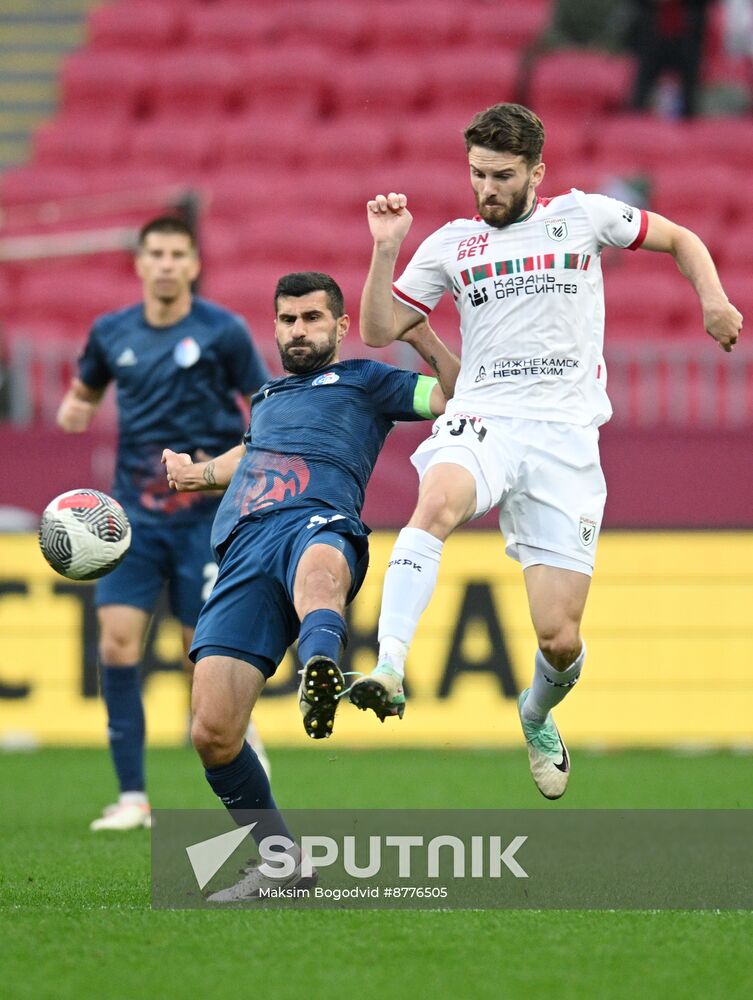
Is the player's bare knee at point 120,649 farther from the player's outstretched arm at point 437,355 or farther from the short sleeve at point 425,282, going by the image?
the short sleeve at point 425,282

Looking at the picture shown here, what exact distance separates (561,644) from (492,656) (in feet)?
15.1

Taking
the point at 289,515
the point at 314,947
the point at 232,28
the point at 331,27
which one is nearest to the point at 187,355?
the point at 289,515

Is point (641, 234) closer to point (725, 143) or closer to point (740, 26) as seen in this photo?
point (725, 143)

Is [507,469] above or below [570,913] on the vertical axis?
above

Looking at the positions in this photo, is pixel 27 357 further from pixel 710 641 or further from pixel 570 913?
pixel 570 913

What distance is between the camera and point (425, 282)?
6.02 metres

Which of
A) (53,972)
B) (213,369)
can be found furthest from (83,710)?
(53,972)

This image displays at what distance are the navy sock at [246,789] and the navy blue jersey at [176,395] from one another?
2.27 metres

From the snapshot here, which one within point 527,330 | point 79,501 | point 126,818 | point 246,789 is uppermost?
point 527,330

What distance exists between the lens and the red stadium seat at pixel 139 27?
719 inches

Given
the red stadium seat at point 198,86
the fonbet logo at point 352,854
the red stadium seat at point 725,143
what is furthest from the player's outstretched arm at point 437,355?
the red stadium seat at point 198,86

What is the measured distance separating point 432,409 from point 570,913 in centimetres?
175

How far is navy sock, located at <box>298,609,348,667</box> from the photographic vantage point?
5020 millimetres

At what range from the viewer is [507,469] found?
575cm
